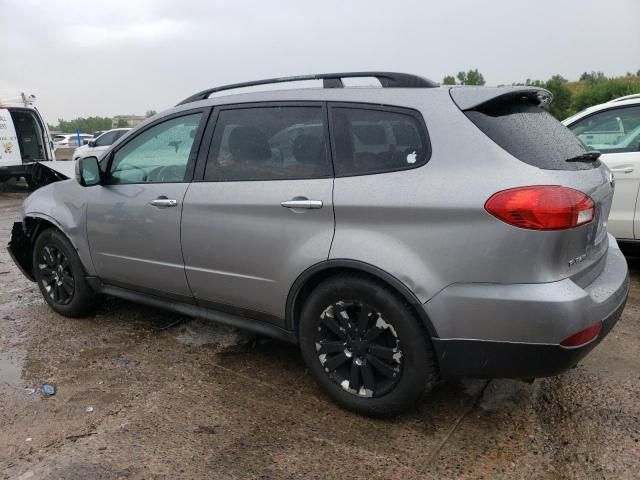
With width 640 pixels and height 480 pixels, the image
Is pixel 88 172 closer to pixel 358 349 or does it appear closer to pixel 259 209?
pixel 259 209

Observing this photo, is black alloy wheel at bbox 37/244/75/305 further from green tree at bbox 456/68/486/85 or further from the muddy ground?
green tree at bbox 456/68/486/85

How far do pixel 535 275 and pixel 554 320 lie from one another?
0.20m

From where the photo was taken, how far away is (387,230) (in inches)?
98.5

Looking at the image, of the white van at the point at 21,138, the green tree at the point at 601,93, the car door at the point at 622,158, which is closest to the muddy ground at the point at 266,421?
the car door at the point at 622,158

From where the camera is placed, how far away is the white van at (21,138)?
1228 centimetres

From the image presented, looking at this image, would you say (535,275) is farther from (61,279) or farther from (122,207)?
(61,279)

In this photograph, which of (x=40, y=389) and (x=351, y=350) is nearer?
(x=351, y=350)

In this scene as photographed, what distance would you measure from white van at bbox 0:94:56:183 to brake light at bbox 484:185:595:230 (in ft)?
39.7

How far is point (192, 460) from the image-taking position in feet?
8.16

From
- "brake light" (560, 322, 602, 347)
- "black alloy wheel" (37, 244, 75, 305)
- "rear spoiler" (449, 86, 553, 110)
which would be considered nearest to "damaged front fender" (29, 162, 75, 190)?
"black alloy wheel" (37, 244, 75, 305)

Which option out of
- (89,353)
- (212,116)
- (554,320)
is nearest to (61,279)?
(89,353)

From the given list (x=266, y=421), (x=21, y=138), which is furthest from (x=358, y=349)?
(x=21, y=138)

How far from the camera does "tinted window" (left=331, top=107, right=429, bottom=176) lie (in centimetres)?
254

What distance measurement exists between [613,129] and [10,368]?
17.4ft
